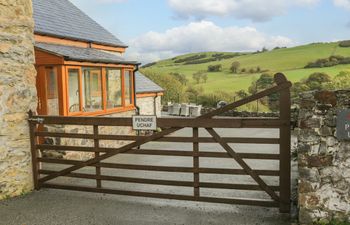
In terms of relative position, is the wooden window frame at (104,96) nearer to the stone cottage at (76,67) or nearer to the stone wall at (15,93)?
the stone cottage at (76,67)

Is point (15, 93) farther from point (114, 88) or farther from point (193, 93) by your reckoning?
point (193, 93)

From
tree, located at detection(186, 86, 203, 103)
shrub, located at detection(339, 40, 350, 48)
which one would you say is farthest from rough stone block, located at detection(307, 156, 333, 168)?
shrub, located at detection(339, 40, 350, 48)

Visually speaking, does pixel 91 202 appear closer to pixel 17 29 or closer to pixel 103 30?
pixel 17 29

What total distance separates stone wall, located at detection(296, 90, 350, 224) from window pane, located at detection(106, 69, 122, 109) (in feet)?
32.7

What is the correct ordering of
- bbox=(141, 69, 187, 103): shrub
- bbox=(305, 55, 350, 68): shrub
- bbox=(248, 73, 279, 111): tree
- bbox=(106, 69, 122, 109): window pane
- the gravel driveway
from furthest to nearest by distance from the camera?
bbox=(305, 55, 350, 68): shrub, bbox=(141, 69, 187, 103): shrub, bbox=(248, 73, 279, 111): tree, bbox=(106, 69, 122, 109): window pane, the gravel driveway

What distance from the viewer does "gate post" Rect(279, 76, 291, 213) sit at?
5.74m

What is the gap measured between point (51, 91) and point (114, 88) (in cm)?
311

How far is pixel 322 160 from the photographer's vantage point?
5156mm

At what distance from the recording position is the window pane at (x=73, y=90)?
12156 millimetres

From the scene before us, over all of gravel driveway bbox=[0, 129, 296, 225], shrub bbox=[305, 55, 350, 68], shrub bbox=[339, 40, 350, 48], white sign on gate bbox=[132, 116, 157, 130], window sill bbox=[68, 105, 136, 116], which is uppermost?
shrub bbox=[339, 40, 350, 48]

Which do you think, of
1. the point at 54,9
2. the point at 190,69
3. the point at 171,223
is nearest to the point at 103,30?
the point at 54,9

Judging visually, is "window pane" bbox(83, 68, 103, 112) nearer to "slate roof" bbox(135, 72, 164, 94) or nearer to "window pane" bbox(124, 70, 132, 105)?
"window pane" bbox(124, 70, 132, 105)

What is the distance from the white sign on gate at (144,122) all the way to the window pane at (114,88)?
7775mm

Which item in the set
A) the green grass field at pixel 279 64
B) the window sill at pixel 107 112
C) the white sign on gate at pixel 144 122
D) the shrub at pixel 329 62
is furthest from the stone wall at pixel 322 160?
the shrub at pixel 329 62
